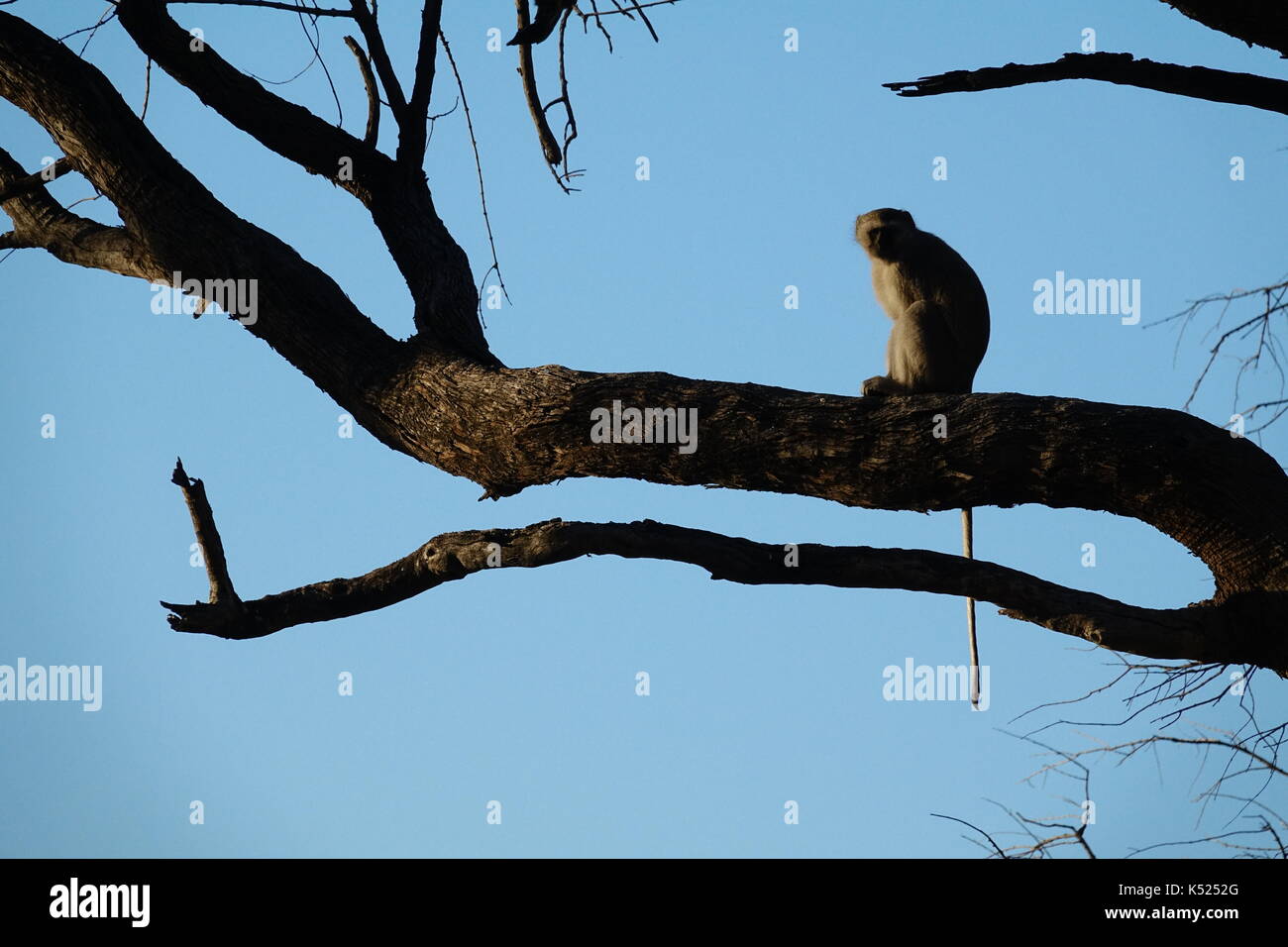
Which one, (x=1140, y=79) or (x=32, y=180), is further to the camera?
(x=32, y=180)

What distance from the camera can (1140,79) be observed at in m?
3.73

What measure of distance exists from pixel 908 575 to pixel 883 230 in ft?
10.5

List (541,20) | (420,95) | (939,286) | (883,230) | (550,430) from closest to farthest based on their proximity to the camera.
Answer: (550,430), (541,20), (420,95), (939,286), (883,230)

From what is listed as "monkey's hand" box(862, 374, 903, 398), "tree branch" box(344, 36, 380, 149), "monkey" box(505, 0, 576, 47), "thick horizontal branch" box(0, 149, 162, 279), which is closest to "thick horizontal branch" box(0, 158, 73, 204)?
"thick horizontal branch" box(0, 149, 162, 279)

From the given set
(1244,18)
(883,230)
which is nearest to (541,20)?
(1244,18)

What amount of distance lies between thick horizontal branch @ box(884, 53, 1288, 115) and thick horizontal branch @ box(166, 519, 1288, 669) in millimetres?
1385

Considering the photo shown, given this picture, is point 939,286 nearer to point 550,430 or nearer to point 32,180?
point 550,430

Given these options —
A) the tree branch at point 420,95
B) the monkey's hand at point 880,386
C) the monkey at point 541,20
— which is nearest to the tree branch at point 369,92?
the tree branch at point 420,95

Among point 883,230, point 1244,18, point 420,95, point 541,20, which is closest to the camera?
point 1244,18

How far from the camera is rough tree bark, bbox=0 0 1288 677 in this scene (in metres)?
3.76

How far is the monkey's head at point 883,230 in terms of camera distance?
6645 millimetres

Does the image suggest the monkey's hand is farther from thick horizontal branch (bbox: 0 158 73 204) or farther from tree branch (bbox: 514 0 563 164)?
thick horizontal branch (bbox: 0 158 73 204)
